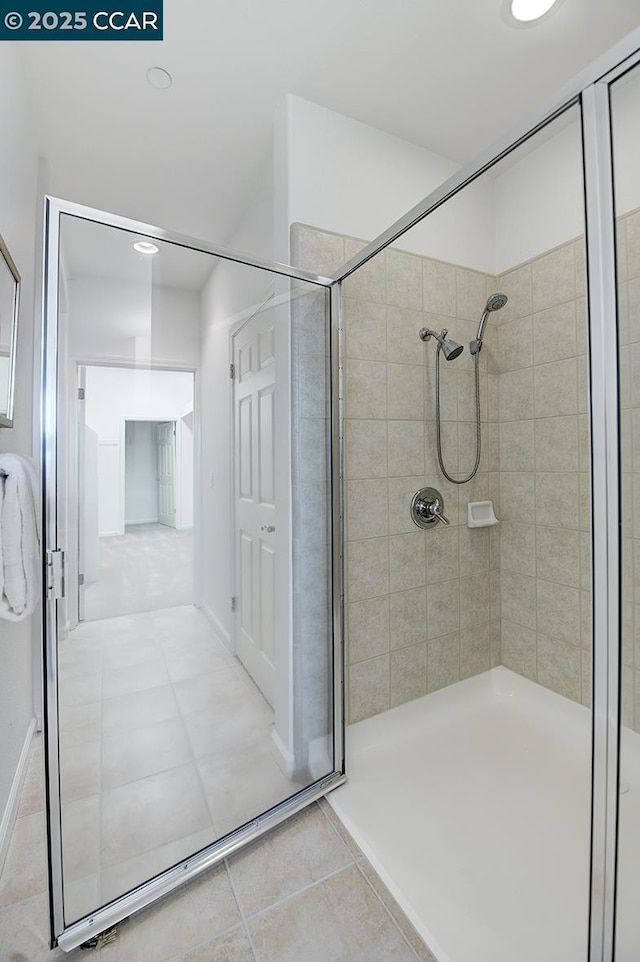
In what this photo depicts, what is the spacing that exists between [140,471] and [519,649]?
190cm

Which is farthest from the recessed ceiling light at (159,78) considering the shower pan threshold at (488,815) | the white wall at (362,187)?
the shower pan threshold at (488,815)

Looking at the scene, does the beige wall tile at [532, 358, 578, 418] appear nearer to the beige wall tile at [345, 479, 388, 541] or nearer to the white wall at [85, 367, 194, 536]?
the beige wall tile at [345, 479, 388, 541]

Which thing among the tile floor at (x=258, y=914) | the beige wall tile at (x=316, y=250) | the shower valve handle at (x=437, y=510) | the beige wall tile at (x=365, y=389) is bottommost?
the tile floor at (x=258, y=914)

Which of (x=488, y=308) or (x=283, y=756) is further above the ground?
(x=488, y=308)

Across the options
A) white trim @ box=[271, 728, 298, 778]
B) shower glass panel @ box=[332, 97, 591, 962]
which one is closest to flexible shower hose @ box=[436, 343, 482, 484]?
shower glass panel @ box=[332, 97, 591, 962]

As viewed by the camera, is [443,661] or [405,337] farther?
[443,661]

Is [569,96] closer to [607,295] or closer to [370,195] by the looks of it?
[607,295]

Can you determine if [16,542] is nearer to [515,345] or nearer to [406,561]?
[406,561]

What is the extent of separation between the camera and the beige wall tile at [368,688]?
5.81 ft

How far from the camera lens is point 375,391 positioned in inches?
70.4

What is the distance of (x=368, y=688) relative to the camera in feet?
5.91

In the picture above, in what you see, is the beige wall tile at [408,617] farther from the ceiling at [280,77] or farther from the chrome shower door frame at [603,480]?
the ceiling at [280,77]

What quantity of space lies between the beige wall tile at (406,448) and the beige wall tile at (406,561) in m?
0.28

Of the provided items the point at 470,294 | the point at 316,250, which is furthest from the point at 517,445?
the point at 316,250
